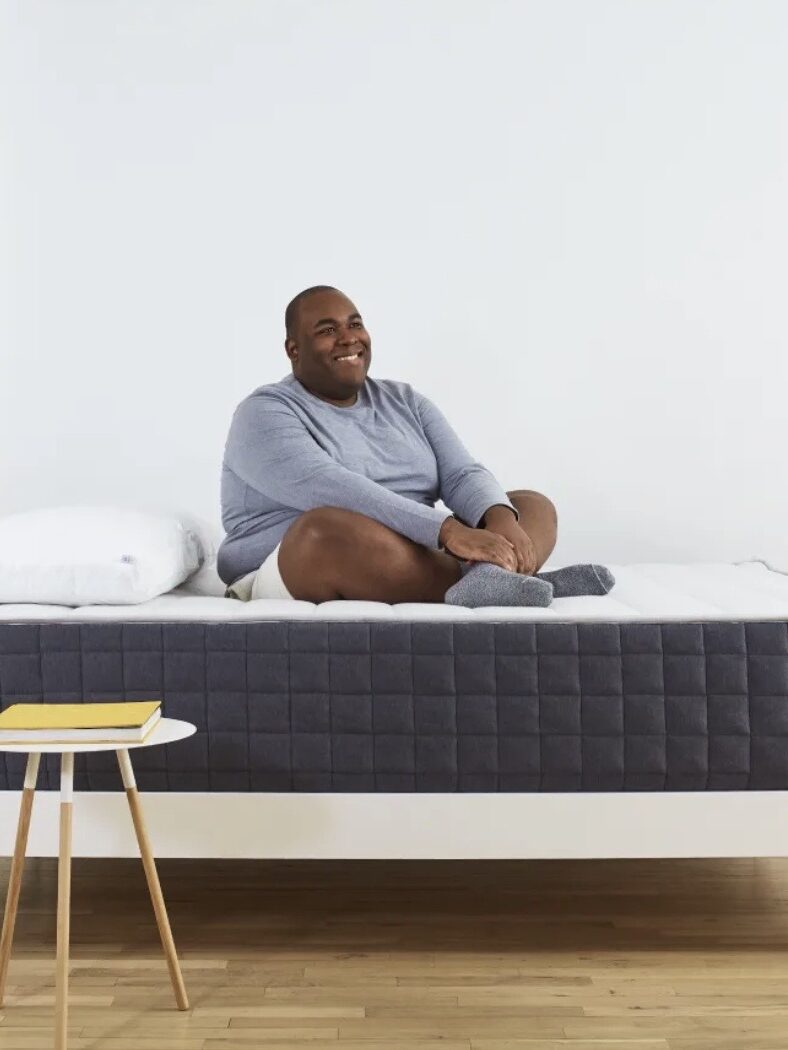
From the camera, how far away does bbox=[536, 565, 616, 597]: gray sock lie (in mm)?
2199

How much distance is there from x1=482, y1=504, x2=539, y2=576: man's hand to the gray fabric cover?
0.38 m

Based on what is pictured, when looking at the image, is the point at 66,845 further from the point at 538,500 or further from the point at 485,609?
the point at 538,500

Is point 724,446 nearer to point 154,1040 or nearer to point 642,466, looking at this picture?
point 642,466

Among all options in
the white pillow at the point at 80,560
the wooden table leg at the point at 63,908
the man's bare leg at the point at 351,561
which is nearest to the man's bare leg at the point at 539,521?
the man's bare leg at the point at 351,561

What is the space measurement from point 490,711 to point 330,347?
96 centimetres

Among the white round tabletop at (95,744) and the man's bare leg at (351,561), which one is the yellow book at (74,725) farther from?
→ the man's bare leg at (351,561)

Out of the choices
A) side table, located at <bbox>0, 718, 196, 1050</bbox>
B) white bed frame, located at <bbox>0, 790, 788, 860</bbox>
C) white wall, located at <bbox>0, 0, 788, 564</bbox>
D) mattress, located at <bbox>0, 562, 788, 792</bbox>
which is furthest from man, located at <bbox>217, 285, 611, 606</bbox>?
white wall, located at <bbox>0, 0, 788, 564</bbox>

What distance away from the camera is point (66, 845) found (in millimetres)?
1569

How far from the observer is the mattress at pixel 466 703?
1.93 metres

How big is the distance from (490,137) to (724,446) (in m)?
1.06

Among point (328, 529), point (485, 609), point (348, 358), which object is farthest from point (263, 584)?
point (348, 358)

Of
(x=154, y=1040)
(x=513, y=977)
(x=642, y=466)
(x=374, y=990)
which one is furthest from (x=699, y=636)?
(x=642, y=466)

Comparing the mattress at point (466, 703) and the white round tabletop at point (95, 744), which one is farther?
the mattress at point (466, 703)

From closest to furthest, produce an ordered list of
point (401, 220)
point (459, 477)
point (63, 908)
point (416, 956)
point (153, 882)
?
point (63, 908) < point (153, 882) < point (416, 956) < point (459, 477) < point (401, 220)
